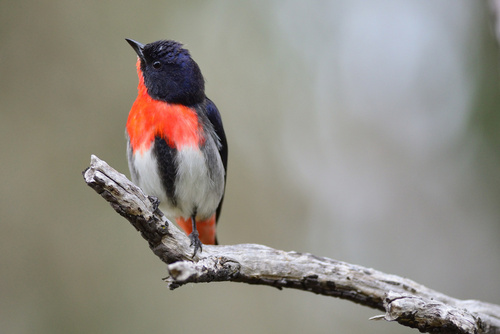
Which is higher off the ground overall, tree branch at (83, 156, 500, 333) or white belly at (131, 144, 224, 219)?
white belly at (131, 144, 224, 219)

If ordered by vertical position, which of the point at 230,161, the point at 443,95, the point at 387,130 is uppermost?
the point at 443,95

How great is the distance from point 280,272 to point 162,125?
1255mm

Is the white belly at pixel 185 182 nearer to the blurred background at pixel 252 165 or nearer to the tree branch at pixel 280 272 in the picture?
the tree branch at pixel 280 272

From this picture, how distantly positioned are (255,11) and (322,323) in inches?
188

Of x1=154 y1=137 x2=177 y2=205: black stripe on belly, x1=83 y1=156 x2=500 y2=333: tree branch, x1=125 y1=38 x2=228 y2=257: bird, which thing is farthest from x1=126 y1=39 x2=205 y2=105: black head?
x1=83 y1=156 x2=500 y2=333: tree branch

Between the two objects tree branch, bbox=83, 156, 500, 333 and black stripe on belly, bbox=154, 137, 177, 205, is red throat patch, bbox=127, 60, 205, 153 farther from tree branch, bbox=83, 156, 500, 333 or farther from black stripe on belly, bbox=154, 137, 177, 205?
tree branch, bbox=83, 156, 500, 333

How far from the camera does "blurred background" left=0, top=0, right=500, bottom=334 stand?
5.61 m

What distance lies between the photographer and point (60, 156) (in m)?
5.79

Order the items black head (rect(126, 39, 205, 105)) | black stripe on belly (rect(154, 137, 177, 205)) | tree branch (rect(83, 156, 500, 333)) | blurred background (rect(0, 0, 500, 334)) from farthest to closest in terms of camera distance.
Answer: blurred background (rect(0, 0, 500, 334))
black head (rect(126, 39, 205, 105))
black stripe on belly (rect(154, 137, 177, 205))
tree branch (rect(83, 156, 500, 333))

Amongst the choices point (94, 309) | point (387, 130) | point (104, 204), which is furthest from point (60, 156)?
point (387, 130)

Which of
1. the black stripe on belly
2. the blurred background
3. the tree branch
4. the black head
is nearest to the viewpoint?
the tree branch

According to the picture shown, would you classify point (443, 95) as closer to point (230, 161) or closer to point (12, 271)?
point (230, 161)

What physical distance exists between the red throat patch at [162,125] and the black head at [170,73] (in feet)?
0.27

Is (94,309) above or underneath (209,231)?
underneath
